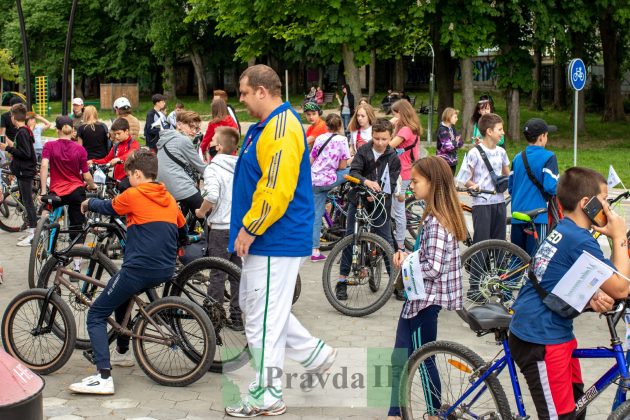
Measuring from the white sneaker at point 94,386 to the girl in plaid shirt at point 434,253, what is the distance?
1.99 meters

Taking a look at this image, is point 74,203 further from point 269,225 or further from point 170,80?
point 170,80

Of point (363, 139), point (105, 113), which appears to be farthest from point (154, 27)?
point (363, 139)

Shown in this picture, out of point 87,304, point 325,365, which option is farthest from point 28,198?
point 325,365

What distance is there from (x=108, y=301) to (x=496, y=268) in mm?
3613

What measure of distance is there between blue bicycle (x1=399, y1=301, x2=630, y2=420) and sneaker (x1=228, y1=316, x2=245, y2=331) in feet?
7.19

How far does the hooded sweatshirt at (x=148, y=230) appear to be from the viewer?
6613 millimetres

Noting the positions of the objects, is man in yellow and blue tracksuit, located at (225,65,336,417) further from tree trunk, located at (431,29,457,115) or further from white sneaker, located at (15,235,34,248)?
tree trunk, located at (431,29,457,115)

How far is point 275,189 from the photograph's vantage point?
18.7ft

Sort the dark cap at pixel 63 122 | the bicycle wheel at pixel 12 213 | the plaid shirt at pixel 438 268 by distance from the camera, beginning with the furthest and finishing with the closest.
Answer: the bicycle wheel at pixel 12 213 < the dark cap at pixel 63 122 < the plaid shirt at pixel 438 268

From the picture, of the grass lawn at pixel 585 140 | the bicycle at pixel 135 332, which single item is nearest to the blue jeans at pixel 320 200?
the bicycle at pixel 135 332

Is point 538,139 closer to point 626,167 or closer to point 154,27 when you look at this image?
point 626,167

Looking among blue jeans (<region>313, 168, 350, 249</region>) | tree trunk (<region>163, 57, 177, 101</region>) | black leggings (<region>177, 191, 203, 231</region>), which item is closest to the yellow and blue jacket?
black leggings (<region>177, 191, 203, 231</region>)

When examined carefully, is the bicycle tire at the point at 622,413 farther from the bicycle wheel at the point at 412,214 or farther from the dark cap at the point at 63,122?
the dark cap at the point at 63,122

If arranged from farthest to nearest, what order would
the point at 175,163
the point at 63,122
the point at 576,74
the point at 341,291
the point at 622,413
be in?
the point at 576,74, the point at 63,122, the point at 175,163, the point at 341,291, the point at 622,413
